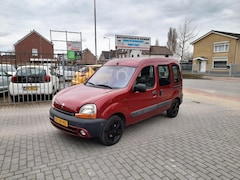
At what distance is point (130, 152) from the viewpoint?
3.43 m

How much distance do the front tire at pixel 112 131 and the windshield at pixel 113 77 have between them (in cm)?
80

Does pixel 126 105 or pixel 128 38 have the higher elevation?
pixel 128 38

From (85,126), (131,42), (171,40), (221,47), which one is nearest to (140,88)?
(85,126)

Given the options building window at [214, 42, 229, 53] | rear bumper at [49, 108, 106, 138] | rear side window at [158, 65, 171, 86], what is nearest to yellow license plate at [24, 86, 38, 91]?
rear bumper at [49, 108, 106, 138]

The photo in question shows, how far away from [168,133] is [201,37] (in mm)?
35268

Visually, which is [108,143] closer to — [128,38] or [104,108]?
[104,108]

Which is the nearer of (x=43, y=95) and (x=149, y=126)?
(x=149, y=126)

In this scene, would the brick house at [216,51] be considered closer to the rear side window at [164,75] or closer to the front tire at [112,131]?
the rear side window at [164,75]

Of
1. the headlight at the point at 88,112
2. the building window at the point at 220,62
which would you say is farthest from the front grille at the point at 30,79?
the building window at the point at 220,62

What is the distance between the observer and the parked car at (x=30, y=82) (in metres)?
6.79

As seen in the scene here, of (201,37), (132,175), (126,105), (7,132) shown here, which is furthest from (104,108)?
(201,37)

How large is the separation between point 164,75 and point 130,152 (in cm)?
263

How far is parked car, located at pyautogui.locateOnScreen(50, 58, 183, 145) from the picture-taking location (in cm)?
335

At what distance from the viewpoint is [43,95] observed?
25.3ft
